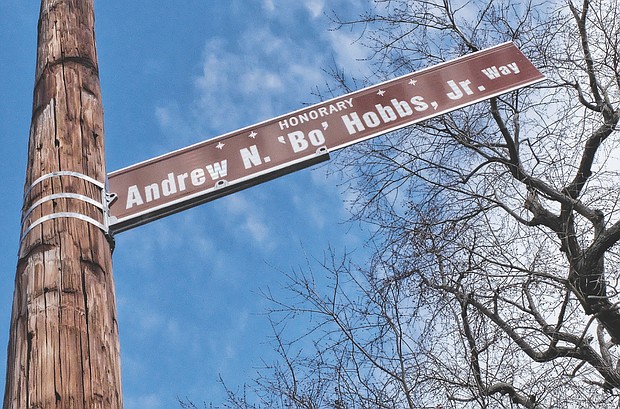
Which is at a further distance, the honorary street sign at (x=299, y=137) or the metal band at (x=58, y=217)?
the honorary street sign at (x=299, y=137)

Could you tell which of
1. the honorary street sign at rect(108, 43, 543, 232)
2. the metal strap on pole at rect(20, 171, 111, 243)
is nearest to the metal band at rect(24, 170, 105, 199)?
the metal strap on pole at rect(20, 171, 111, 243)

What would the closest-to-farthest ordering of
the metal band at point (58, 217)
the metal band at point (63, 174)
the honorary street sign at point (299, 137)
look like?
the metal band at point (58, 217), the metal band at point (63, 174), the honorary street sign at point (299, 137)

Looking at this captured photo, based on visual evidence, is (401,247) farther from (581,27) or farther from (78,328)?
(78,328)

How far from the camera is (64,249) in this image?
2.31m

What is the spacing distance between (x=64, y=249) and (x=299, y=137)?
3.42ft

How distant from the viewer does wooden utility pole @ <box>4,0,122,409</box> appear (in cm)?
204

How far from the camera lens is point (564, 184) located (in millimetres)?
7398

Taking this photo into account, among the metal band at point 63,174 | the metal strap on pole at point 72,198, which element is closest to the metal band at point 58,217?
the metal strap on pole at point 72,198

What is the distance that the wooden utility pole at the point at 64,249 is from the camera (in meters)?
2.04

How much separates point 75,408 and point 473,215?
5750mm

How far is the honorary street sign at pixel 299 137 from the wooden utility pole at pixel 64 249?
0.16 metres

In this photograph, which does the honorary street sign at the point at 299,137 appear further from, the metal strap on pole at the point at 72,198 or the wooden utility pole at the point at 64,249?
the wooden utility pole at the point at 64,249

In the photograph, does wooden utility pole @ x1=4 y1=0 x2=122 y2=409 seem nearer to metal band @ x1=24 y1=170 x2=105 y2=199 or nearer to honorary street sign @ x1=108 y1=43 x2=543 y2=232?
metal band @ x1=24 y1=170 x2=105 y2=199

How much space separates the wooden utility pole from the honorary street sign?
16 centimetres
